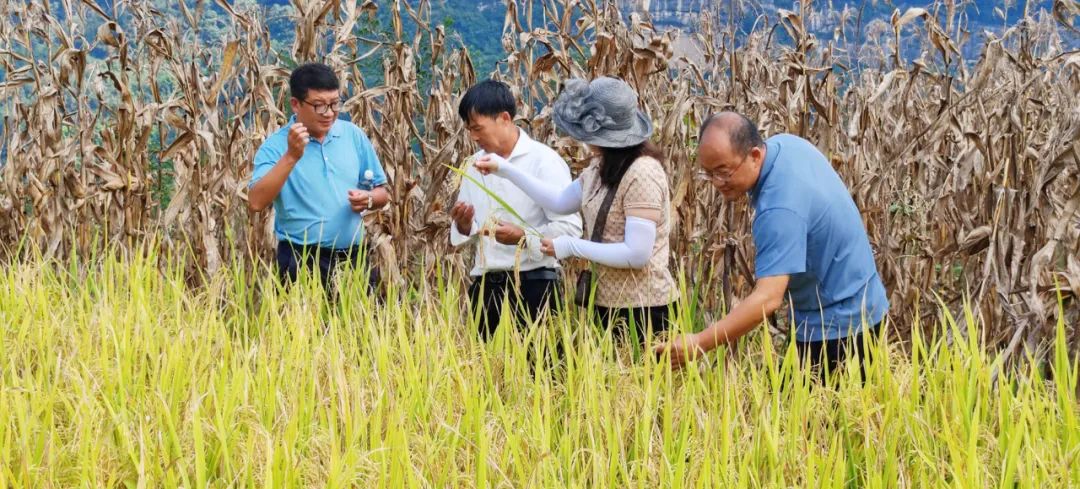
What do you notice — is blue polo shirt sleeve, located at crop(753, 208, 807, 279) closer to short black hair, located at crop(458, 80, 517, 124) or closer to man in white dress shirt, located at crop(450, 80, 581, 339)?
man in white dress shirt, located at crop(450, 80, 581, 339)

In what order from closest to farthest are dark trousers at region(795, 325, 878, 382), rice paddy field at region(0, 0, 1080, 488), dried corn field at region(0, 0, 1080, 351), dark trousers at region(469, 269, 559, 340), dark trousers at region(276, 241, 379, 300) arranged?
rice paddy field at region(0, 0, 1080, 488), dark trousers at region(795, 325, 878, 382), dark trousers at region(469, 269, 559, 340), dark trousers at region(276, 241, 379, 300), dried corn field at region(0, 0, 1080, 351)

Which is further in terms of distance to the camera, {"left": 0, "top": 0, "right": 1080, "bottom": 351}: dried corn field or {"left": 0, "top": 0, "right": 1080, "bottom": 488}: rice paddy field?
{"left": 0, "top": 0, "right": 1080, "bottom": 351}: dried corn field

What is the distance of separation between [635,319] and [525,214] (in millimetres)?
535

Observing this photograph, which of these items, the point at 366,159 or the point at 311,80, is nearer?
the point at 311,80

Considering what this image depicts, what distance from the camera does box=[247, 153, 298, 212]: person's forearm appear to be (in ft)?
12.9

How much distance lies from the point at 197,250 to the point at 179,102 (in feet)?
2.67

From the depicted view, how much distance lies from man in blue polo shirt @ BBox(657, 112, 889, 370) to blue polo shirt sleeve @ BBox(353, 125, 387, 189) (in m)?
1.68

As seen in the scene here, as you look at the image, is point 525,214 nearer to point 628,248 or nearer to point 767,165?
point 628,248

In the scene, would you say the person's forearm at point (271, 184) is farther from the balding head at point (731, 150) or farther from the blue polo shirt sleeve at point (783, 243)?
the blue polo shirt sleeve at point (783, 243)

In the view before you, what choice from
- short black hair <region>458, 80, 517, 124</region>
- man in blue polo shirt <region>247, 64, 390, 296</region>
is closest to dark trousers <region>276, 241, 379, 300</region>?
man in blue polo shirt <region>247, 64, 390, 296</region>

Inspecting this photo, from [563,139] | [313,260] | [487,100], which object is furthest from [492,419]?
[563,139]

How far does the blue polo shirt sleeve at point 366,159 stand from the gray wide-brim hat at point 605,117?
1.19 metres

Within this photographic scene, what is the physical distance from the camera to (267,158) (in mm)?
4168

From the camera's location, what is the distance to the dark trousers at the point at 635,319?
3.61m
